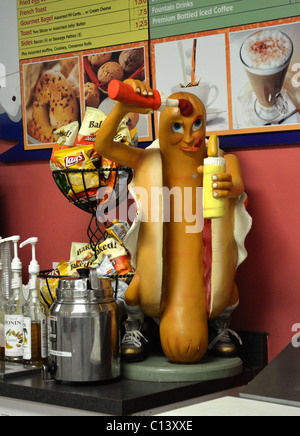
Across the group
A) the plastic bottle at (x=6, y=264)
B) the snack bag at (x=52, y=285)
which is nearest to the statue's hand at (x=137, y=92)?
the snack bag at (x=52, y=285)

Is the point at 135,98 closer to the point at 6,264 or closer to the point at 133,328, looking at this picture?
the point at 133,328

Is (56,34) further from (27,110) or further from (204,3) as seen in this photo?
(204,3)

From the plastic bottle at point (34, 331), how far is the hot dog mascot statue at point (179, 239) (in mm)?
209

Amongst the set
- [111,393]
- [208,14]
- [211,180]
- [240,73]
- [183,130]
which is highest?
[208,14]

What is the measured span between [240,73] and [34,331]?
2.67ft

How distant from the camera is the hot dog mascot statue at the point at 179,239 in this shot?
1501mm

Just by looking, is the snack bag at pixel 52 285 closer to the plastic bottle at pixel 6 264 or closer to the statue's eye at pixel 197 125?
the plastic bottle at pixel 6 264

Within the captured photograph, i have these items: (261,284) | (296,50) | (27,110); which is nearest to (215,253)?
(261,284)

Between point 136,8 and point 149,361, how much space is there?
943mm

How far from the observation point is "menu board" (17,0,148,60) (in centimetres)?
187

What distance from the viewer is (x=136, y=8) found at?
1.86 metres

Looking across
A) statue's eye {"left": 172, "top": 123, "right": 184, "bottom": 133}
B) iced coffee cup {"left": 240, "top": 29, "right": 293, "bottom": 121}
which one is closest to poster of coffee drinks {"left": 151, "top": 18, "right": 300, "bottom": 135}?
iced coffee cup {"left": 240, "top": 29, "right": 293, "bottom": 121}

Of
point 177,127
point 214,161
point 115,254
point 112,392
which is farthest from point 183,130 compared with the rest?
point 112,392

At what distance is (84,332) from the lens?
1.47m
